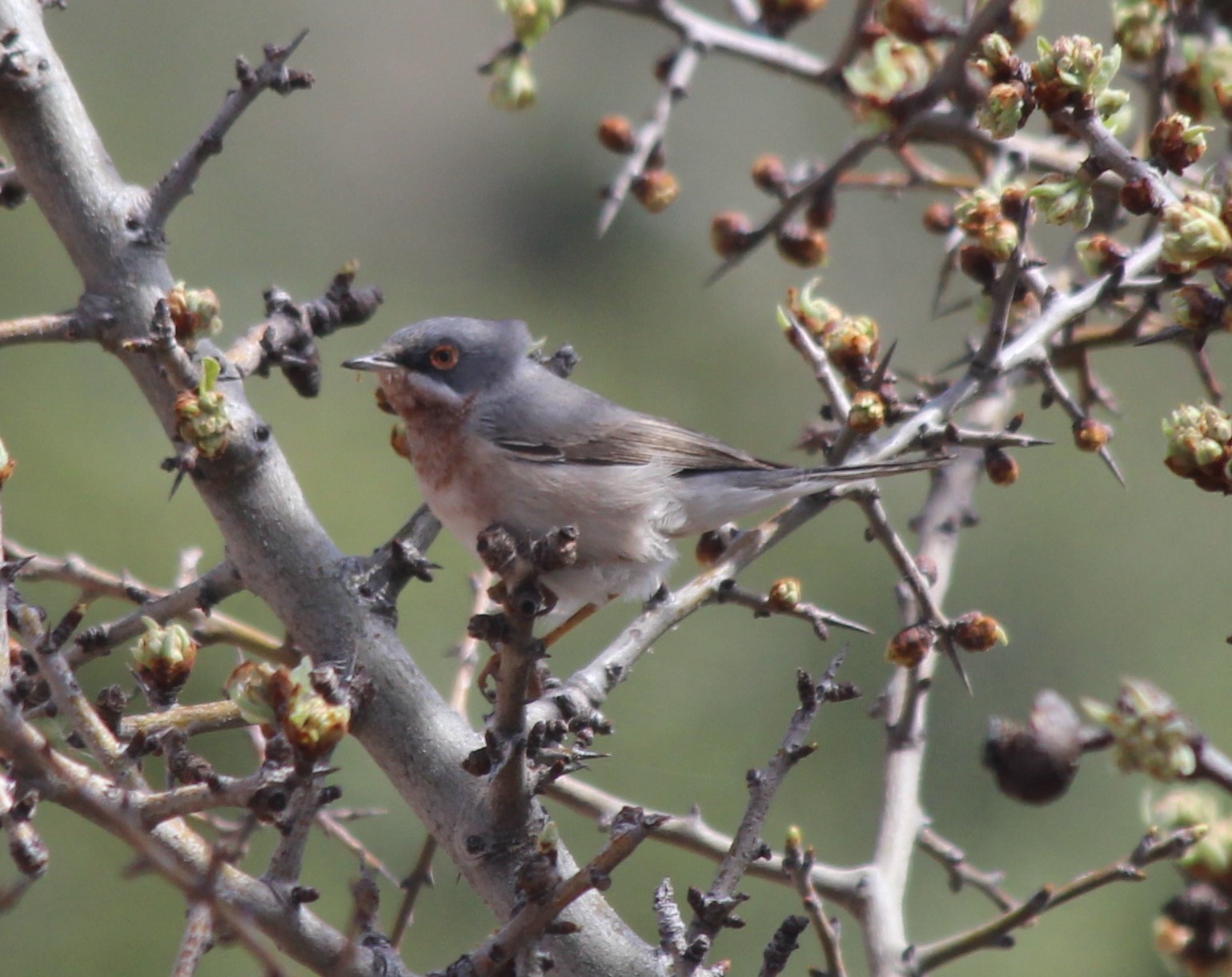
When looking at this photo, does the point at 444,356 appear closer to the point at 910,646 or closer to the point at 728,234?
the point at 728,234

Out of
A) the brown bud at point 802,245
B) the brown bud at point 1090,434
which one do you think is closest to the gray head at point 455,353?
the brown bud at point 802,245

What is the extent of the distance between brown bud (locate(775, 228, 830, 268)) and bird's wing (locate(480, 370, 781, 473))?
1.96 ft

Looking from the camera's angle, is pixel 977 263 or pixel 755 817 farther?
pixel 977 263

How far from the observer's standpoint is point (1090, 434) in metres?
2.89

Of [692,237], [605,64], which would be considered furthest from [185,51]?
[692,237]

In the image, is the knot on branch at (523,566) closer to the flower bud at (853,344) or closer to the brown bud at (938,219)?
the flower bud at (853,344)

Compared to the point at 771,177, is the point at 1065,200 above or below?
below

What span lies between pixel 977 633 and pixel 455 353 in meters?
1.78

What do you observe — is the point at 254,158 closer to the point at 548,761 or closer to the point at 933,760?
the point at 933,760

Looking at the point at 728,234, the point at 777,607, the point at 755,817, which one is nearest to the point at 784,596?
the point at 777,607

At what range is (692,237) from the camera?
32.6ft

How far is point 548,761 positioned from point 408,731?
11.0 inches

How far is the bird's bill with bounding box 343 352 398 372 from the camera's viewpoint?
11.7 ft

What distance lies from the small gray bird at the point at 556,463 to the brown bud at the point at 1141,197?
1.22 m
